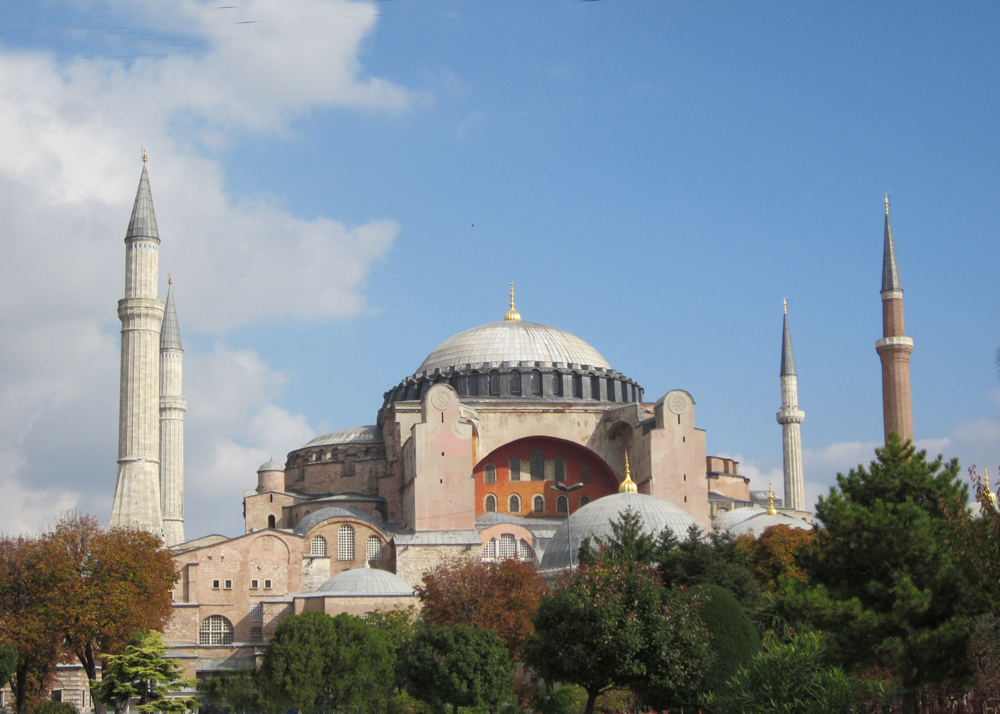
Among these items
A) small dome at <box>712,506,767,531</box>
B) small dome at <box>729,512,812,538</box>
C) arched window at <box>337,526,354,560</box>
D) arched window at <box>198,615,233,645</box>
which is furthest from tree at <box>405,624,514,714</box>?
small dome at <box>712,506,767,531</box>

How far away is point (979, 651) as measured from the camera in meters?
15.9

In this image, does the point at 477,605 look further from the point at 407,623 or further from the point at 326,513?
the point at 326,513

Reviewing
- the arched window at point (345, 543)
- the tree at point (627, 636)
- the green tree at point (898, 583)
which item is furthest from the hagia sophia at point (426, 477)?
the tree at point (627, 636)

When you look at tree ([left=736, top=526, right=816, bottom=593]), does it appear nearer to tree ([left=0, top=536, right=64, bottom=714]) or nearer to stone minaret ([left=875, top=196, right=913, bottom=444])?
stone minaret ([left=875, top=196, right=913, bottom=444])

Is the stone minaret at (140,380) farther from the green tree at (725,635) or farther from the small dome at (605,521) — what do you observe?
the green tree at (725,635)

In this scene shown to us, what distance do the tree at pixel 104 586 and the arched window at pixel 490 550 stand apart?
1072 centimetres

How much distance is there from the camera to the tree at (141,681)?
2427 cm

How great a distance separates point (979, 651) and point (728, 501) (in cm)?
2935

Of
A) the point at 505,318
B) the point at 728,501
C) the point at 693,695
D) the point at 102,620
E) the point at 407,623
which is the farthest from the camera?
the point at 505,318

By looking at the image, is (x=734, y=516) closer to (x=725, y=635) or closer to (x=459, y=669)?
(x=459, y=669)

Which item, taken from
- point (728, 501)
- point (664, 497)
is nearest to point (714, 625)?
point (664, 497)

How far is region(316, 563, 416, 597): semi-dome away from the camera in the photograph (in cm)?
3359

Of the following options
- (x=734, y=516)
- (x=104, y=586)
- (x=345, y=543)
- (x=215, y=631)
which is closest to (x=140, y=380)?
(x=215, y=631)

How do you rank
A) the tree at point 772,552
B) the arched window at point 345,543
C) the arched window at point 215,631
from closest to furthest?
1. the tree at point 772,552
2. the arched window at point 215,631
3. the arched window at point 345,543
